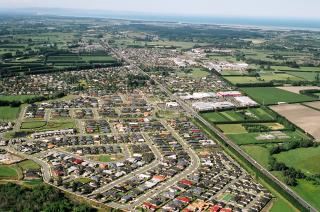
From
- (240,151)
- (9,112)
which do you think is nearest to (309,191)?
(240,151)

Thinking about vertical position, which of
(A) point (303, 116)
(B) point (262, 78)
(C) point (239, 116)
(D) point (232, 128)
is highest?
(B) point (262, 78)

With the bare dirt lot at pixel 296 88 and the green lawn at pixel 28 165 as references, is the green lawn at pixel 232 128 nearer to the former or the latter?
the green lawn at pixel 28 165

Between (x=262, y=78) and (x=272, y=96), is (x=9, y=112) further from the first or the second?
(x=262, y=78)

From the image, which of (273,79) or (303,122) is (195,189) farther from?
(273,79)

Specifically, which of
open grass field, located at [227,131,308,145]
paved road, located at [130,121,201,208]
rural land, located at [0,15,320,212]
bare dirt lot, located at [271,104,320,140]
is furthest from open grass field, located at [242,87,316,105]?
paved road, located at [130,121,201,208]

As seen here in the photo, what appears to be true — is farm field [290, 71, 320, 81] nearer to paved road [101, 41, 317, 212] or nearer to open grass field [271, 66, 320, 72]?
open grass field [271, 66, 320, 72]

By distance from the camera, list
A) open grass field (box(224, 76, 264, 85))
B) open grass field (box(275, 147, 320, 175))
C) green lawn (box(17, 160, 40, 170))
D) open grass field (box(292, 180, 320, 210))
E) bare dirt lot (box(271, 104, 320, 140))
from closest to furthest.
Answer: open grass field (box(292, 180, 320, 210)) → green lawn (box(17, 160, 40, 170)) → open grass field (box(275, 147, 320, 175)) → bare dirt lot (box(271, 104, 320, 140)) → open grass field (box(224, 76, 264, 85))

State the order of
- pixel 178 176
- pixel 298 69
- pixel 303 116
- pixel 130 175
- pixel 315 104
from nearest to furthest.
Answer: pixel 130 175
pixel 178 176
pixel 303 116
pixel 315 104
pixel 298 69

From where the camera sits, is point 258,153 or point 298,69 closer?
point 258,153
